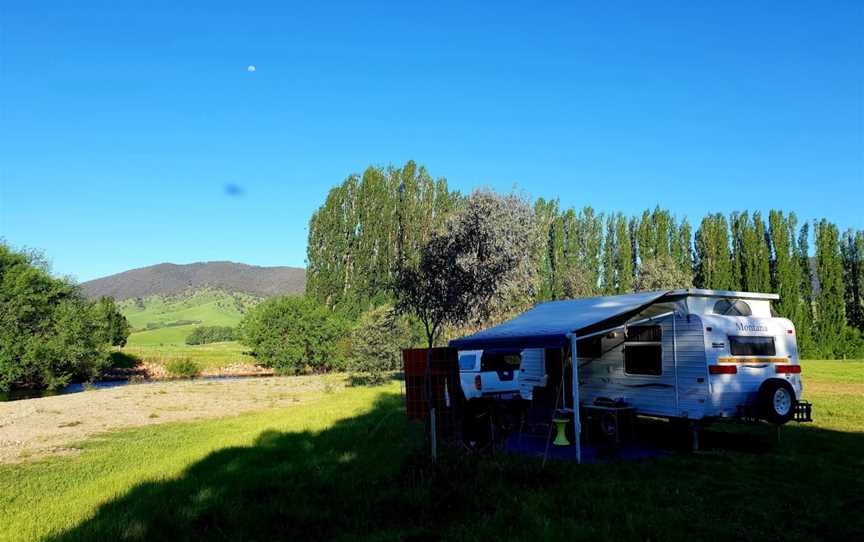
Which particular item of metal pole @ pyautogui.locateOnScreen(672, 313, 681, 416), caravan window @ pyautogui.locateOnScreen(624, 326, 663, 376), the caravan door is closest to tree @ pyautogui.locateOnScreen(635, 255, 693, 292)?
the caravan door

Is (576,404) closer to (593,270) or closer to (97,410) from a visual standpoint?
(97,410)

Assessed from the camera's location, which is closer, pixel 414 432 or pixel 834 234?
pixel 414 432

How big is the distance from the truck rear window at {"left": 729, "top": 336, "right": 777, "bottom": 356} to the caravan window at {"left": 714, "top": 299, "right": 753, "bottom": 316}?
567mm

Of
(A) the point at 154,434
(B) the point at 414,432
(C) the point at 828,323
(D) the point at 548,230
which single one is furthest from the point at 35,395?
(C) the point at 828,323

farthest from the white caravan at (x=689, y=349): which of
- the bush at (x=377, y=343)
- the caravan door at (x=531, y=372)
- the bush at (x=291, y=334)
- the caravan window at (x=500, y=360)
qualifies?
the bush at (x=291, y=334)

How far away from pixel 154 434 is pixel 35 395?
78.3 feet

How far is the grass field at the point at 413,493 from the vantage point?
5.97 metres

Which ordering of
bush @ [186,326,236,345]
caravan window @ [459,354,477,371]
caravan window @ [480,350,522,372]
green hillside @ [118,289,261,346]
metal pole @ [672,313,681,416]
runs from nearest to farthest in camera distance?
metal pole @ [672,313,681,416]
caravan window @ [480,350,522,372]
caravan window @ [459,354,477,371]
bush @ [186,326,236,345]
green hillside @ [118,289,261,346]

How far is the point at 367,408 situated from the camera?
1581 centimetres

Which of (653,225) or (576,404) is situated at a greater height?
(653,225)

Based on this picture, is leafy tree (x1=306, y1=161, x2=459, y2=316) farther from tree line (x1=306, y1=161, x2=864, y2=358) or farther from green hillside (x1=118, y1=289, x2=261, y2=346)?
green hillside (x1=118, y1=289, x2=261, y2=346)

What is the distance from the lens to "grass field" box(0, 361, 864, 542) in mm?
5973

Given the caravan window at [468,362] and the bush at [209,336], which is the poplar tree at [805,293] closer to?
the caravan window at [468,362]

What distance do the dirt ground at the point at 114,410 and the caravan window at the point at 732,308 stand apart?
1397 centimetres
